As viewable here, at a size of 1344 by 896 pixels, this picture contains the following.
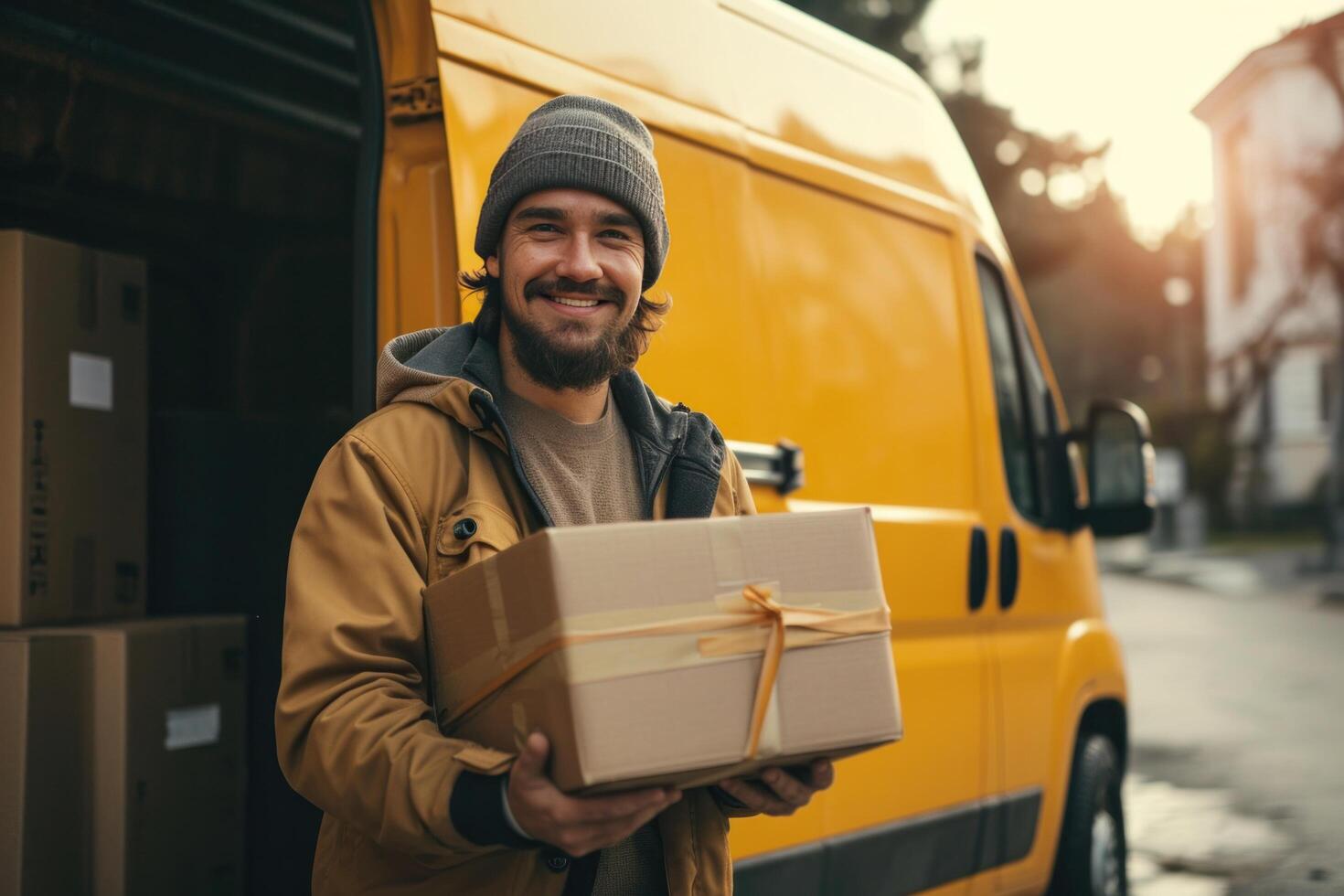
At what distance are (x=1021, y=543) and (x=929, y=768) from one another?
77 centimetres

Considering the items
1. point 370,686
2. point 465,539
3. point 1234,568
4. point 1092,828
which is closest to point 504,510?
point 465,539

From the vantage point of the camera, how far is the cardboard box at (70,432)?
3.14 meters

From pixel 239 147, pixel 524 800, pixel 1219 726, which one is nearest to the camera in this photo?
pixel 524 800

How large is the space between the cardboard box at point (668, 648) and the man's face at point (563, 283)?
0.38m

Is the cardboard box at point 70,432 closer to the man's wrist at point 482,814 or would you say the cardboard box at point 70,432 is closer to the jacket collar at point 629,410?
the jacket collar at point 629,410

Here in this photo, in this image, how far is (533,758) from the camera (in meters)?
1.80

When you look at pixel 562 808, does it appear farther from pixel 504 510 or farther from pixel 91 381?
pixel 91 381

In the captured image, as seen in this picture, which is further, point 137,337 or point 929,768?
point 929,768

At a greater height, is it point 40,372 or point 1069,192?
point 1069,192

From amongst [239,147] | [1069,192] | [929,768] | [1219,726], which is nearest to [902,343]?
[929,768]

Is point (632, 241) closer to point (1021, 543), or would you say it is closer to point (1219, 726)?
point (1021, 543)

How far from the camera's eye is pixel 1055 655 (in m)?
4.45

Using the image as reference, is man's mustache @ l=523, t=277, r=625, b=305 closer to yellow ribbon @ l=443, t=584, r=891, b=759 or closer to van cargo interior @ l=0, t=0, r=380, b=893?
yellow ribbon @ l=443, t=584, r=891, b=759

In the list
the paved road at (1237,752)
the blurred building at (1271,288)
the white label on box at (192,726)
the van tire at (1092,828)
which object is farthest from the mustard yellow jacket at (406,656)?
the blurred building at (1271,288)
